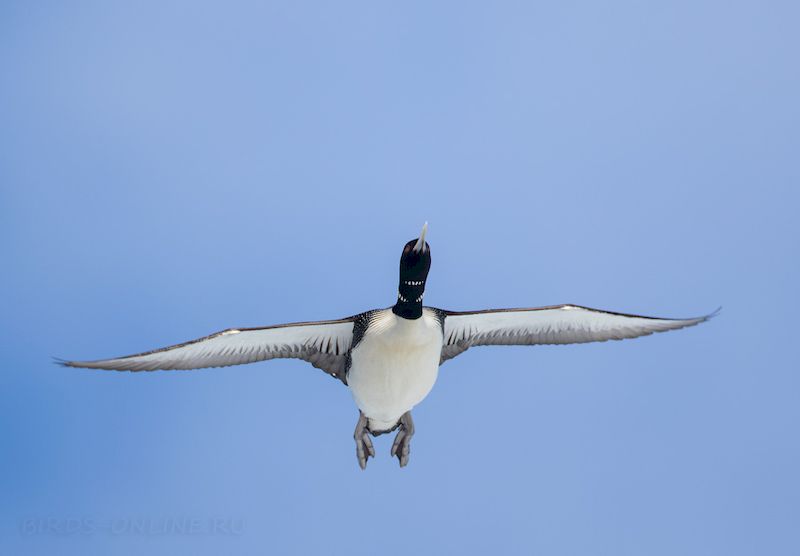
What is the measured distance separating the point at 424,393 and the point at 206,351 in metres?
3.52

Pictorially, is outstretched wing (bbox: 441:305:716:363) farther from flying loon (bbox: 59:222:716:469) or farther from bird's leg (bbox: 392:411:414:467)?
bird's leg (bbox: 392:411:414:467)

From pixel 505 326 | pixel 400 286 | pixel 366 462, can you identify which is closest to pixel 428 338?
pixel 400 286

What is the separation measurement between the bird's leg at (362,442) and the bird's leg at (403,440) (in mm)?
453

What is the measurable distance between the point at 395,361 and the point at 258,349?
2378 mm

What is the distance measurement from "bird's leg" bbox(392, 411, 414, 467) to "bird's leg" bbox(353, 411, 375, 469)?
453mm

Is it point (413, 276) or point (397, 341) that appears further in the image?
point (397, 341)

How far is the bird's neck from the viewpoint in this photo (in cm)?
1661

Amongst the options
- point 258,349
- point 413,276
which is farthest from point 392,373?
point 258,349

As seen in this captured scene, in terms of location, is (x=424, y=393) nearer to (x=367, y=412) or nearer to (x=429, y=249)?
(x=367, y=412)

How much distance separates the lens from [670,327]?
1820 centimetres

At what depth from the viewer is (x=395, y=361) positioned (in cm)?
1688

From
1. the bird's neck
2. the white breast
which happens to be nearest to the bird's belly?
the white breast

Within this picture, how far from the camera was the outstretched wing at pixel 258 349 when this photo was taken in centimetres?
1642

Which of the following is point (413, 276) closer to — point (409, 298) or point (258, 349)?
point (409, 298)
